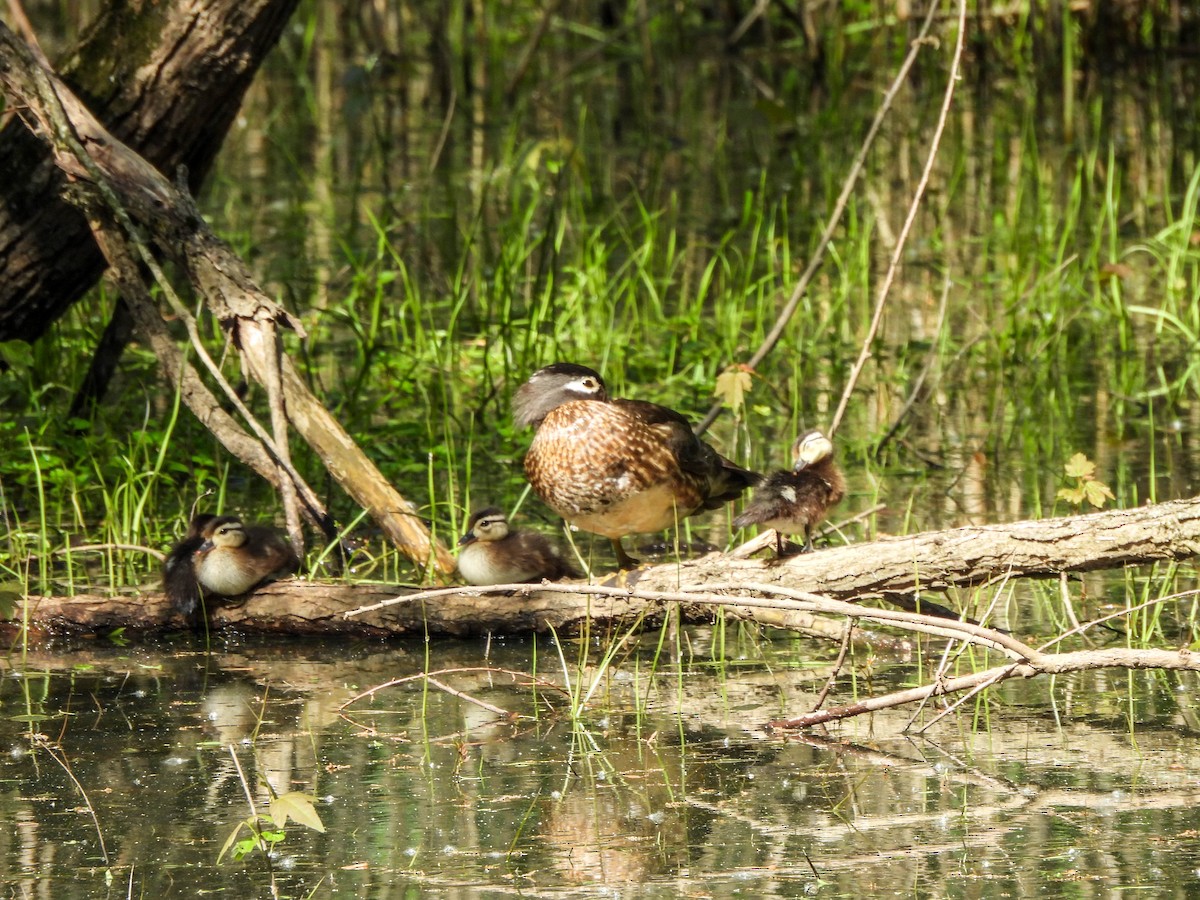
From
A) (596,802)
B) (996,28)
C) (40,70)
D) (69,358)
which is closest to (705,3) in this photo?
(996,28)

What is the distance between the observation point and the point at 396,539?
602 cm

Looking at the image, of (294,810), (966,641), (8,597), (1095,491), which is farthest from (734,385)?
(294,810)

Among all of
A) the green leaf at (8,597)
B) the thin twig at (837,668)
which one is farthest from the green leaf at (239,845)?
the thin twig at (837,668)

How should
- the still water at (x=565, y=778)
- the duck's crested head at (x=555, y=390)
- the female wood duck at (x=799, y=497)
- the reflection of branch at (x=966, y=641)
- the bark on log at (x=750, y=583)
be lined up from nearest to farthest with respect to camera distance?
the still water at (x=565, y=778)
the reflection of branch at (x=966, y=641)
the bark on log at (x=750, y=583)
the female wood duck at (x=799, y=497)
the duck's crested head at (x=555, y=390)

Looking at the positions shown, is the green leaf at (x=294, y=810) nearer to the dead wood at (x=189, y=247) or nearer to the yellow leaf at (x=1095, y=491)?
the dead wood at (x=189, y=247)

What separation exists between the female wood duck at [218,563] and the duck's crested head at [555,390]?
2.89 feet

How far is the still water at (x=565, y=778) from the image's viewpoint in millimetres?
3883

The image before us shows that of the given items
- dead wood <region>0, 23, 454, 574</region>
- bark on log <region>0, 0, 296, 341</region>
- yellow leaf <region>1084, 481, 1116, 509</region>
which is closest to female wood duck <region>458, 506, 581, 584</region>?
dead wood <region>0, 23, 454, 574</region>

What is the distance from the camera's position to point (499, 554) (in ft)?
19.2

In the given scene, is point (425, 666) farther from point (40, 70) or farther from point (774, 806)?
point (40, 70)

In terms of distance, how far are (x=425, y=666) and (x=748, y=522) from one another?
3.21 feet

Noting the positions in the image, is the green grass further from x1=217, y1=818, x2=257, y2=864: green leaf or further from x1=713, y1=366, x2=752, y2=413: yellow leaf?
x1=217, y1=818, x2=257, y2=864: green leaf

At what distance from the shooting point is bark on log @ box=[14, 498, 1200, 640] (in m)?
5.01

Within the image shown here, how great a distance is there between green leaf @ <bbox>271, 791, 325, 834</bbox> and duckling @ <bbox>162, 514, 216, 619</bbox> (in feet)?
6.09
